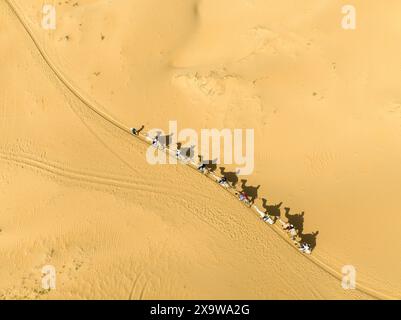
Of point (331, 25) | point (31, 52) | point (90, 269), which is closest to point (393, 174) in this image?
point (331, 25)

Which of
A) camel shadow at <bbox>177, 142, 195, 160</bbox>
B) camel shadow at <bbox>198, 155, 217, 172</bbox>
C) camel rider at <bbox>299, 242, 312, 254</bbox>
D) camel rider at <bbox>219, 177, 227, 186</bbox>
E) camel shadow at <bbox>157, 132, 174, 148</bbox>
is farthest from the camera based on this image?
camel shadow at <bbox>157, 132, 174, 148</bbox>

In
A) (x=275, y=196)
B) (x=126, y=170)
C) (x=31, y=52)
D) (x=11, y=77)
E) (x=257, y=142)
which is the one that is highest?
(x=31, y=52)

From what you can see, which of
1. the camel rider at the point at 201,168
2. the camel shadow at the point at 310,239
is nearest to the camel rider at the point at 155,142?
the camel rider at the point at 201,168

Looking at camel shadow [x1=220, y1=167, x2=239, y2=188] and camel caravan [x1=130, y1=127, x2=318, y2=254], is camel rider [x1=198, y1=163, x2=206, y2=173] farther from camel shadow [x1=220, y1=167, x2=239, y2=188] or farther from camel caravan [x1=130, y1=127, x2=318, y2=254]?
camel shadow [x1=220, y1=167, x2=239, y2=188]

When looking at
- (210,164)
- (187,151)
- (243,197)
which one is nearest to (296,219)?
(243,197)

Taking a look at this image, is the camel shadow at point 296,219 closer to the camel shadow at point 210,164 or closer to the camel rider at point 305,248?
the camel rider at point 305,248

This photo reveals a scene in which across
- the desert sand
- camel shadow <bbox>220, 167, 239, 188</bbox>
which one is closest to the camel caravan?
camel shadow <bbox>220, 167, 239, 188</bbox>

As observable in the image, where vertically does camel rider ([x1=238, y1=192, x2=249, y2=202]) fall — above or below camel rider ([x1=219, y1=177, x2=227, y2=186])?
below

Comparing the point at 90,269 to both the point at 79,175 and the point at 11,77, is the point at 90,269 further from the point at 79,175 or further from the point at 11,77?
the point at 11,77
